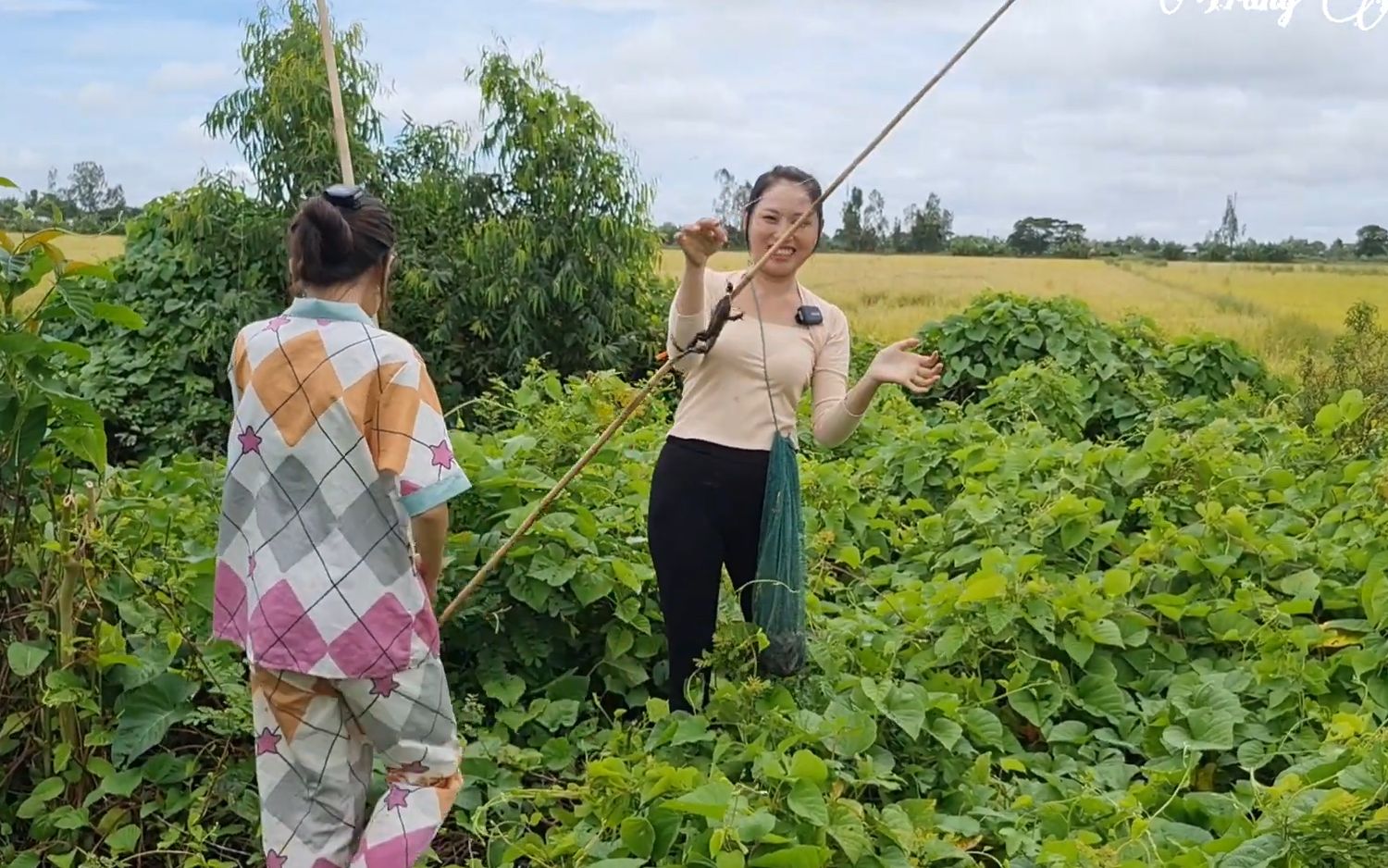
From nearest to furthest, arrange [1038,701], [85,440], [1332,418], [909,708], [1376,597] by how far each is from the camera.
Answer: [85,440] → [909,708] → [1038,701] → [1376,597] → [1332,418]

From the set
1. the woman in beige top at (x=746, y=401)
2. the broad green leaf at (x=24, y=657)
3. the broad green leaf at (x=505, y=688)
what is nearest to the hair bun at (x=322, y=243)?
the woman in beige top at (x=746, y=401)

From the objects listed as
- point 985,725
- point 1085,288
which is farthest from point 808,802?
point 1085,288

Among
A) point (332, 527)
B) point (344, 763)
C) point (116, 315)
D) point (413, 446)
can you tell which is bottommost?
point (344, 763)

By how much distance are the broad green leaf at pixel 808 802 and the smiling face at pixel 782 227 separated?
102cm

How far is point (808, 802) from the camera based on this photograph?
229 centimetres

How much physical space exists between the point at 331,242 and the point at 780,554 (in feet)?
3.63

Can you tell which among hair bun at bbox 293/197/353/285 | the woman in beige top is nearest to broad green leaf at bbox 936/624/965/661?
the woman in beige top

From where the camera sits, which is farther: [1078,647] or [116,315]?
[1078,647]

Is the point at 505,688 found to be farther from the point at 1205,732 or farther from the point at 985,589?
the point at 1205,732

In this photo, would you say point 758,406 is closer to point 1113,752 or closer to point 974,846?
point 974,846

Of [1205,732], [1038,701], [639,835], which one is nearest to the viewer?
[639,835]

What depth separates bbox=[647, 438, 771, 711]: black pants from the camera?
2562mm

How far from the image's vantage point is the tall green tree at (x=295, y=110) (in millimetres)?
6695

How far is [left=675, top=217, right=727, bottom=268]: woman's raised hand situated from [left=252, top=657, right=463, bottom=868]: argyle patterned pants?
2.85 feet
